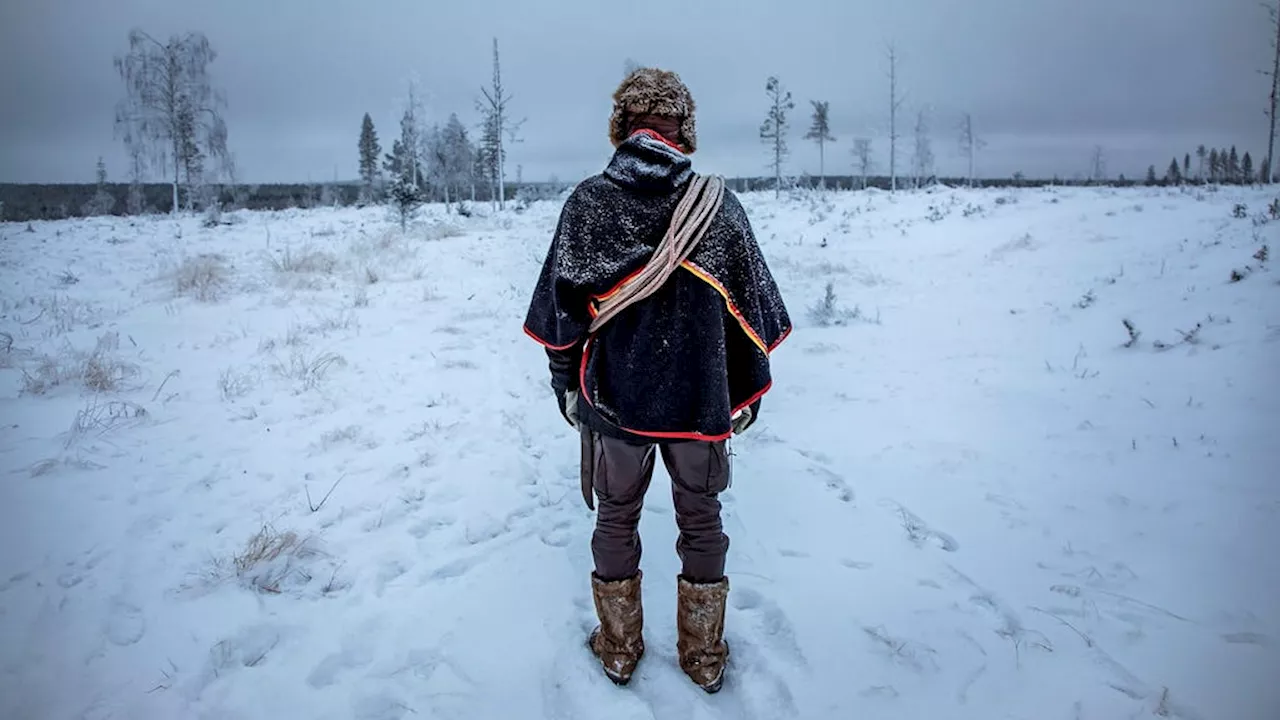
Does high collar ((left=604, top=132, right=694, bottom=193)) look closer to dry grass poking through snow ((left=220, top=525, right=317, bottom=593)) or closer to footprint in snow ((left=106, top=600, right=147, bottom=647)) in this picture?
dry grass poking through snow ((left=220, top=525, right=317, bottom=593))

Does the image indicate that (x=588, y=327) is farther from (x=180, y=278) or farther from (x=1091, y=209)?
(x=1091, y=209)

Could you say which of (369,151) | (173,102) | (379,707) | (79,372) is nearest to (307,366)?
(79,372)

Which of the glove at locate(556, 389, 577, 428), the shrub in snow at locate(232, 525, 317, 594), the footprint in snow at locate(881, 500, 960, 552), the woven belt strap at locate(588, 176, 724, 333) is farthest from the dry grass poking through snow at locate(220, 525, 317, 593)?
the footprint in snow at locate(881, 500, 960, 552)

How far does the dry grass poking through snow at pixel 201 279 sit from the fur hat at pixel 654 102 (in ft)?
25.2

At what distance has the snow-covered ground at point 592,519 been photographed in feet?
7.47

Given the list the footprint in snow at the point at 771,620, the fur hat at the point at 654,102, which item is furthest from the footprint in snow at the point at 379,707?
the fur hat at the point at 654,102

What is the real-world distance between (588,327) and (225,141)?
26128 millimetres

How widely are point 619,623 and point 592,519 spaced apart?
4.03 ft

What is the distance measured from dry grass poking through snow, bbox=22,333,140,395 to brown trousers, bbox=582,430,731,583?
A: 4799 mm

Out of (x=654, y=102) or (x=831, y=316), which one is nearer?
(x=654, y=102)

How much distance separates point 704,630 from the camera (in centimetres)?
228

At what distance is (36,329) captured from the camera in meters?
6.24

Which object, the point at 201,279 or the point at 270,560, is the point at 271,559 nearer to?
the point at 270,560

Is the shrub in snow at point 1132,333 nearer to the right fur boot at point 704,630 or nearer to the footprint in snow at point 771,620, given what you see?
the footprint in snow at point 771,620
